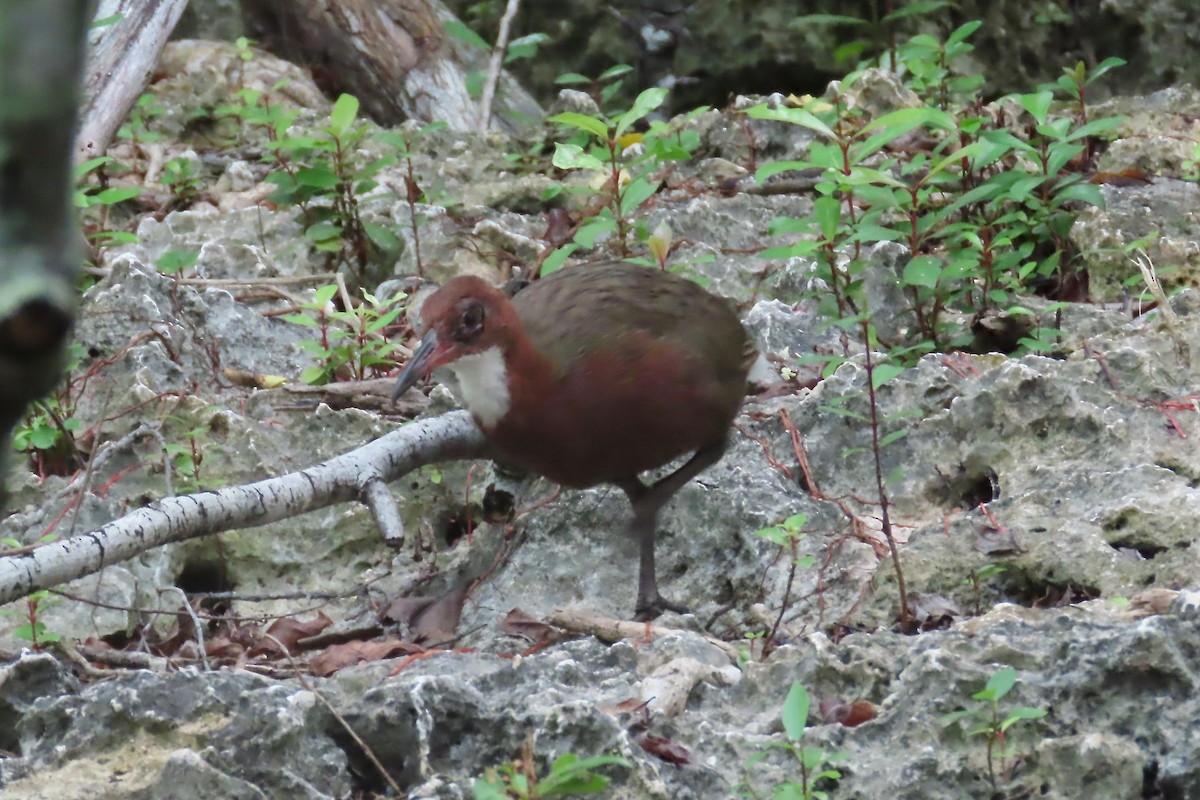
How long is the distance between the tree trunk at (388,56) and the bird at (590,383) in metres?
4.12

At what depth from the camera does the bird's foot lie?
3.57 m

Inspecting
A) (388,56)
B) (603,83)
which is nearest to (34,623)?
(388,56)

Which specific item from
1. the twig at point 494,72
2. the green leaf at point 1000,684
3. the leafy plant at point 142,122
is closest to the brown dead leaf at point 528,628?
the green leaf at point 1000,684

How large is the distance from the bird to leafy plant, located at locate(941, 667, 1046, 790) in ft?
4.05

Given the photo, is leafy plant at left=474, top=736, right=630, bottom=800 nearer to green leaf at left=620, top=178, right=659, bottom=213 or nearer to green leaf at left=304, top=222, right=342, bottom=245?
green leaf at left=620, top=178, right=659, bottom=213

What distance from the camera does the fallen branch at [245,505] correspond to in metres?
3.13

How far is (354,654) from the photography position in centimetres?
346

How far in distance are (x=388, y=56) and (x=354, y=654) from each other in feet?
16.2

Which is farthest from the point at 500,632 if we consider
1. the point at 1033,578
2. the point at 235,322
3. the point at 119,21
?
the point at 119,21

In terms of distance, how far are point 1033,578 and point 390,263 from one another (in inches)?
129

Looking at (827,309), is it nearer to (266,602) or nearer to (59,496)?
(266,602)

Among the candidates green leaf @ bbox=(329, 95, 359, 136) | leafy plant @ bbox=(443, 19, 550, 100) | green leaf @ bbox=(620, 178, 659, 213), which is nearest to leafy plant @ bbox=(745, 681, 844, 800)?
green leaf @ bbox=(620, 178, 659, 213)

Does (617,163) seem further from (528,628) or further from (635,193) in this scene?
(528,628)

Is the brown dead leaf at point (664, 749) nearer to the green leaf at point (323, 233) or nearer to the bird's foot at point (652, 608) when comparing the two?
the bird's foot at point (652, 608)
